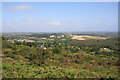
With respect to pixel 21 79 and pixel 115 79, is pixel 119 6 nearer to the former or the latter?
pixel 115 79

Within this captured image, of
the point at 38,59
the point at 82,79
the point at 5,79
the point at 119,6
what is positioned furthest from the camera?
the point at 38,59

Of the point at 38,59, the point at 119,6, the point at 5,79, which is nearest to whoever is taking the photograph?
the point at 119,6

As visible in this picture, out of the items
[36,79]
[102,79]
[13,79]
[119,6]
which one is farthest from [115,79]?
[13,79]

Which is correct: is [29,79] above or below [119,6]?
below

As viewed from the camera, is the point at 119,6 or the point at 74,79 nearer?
the point at 119,6

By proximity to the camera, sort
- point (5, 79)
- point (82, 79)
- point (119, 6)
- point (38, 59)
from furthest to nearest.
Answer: point (38, 59)
point (82, 79)
point (5, 79)
point (119, 6)

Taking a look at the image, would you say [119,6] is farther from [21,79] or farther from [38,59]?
[38,59]

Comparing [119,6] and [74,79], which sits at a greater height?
[119,6]

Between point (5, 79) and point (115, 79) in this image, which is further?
point (115, 79)

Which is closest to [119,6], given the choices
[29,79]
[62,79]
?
[62,79]
